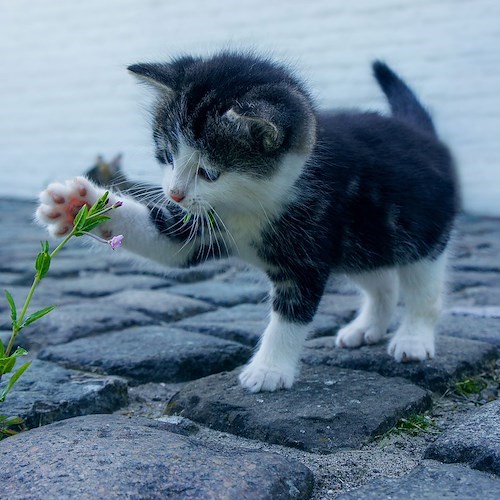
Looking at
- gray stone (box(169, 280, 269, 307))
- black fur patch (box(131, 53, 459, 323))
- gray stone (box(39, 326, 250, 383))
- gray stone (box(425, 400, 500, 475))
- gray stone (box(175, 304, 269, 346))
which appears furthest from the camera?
gray stone (box(169, 280, 269, 307))

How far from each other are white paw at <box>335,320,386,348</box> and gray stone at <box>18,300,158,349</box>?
2.56 ft

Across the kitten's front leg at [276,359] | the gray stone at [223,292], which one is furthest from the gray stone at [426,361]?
the gray stone at [223,292]

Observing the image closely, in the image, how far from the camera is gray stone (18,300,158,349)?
2684mm

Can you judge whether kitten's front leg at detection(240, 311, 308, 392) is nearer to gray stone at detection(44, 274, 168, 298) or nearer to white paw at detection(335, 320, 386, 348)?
white paw at detection(335, 320, 386, 348)

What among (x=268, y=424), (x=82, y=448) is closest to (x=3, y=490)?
(x=82, y=448)

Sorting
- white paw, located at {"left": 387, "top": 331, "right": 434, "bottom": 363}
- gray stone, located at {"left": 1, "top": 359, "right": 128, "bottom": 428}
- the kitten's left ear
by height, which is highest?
the kitten's left ear

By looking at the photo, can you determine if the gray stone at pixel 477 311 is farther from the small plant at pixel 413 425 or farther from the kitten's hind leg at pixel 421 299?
the small plant at pixel 413 425

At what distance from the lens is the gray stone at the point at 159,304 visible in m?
3.14

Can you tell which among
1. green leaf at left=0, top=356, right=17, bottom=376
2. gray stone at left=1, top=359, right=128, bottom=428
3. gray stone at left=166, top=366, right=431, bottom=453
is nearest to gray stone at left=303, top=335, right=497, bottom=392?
gray stone at left=166, top=366, right=431, bottom=453

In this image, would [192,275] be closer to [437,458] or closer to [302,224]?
[302,224]

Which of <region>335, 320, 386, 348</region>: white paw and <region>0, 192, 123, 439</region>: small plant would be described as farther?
<region>335, 320, 386, 348</region>: white paw

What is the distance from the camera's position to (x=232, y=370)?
2416 millimetres

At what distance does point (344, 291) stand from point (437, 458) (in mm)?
2276

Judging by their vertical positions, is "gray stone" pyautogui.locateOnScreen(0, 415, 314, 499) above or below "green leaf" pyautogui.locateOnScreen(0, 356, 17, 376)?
below
